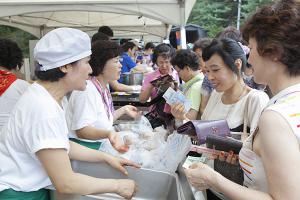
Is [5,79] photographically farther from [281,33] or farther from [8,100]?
[281,33]

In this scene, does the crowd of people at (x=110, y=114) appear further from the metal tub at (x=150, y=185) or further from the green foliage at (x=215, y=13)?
the green foliage at (x=215, y=13)

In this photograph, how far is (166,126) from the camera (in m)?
2.65

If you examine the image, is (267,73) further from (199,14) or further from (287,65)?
(199,14)

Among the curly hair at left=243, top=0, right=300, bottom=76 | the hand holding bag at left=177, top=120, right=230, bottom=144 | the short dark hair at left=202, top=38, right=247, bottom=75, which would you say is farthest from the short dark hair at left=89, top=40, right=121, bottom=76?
the curly hair at left=243, top=0, right=300, bottom=76

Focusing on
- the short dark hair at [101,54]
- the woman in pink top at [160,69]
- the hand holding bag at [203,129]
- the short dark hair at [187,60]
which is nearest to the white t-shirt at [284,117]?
the hand holding bag at [203,129]

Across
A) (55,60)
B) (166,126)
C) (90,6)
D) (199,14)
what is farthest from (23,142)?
(199,14)

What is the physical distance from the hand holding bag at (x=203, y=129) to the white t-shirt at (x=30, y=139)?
54cm

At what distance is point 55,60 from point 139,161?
2.13 feet

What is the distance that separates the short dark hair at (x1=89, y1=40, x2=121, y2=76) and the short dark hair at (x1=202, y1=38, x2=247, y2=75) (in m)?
0.69

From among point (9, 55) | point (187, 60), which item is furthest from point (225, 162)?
point (9, 55)

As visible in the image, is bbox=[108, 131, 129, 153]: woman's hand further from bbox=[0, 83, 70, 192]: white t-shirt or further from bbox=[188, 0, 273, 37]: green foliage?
bbox=[188, 0, 273, 37]: green foliage

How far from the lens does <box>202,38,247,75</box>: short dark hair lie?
1.85 meters

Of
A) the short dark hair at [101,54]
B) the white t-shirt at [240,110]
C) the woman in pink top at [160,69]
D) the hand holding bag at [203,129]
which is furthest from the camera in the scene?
the woman in pink top at [160,69]

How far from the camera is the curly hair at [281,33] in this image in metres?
0.90
